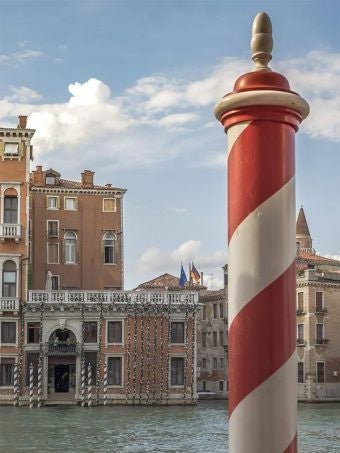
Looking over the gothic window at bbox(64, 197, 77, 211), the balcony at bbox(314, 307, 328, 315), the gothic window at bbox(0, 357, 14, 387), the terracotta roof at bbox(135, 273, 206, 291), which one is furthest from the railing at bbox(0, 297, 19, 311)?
the terracotta roof at bbox(135, 273, 206, 291)

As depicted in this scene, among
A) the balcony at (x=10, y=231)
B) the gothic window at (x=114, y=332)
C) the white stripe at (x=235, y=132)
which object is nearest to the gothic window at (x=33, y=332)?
the gothic window at (x=114, y=332)

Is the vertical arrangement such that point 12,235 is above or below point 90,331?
above

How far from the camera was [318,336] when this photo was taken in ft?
117

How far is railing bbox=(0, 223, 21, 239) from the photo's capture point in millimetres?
29797

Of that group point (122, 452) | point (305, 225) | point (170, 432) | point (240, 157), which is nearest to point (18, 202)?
point (170, 432)

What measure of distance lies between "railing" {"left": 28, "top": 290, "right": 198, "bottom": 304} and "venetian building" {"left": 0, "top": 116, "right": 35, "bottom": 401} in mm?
660

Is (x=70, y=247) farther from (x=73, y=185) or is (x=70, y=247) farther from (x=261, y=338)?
Result: (x=261, y=338)

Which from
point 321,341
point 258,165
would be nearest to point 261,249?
point 258,165

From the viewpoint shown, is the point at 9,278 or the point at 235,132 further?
the point at 9,278

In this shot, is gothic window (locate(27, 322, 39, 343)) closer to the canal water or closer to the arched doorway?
the arched doorway

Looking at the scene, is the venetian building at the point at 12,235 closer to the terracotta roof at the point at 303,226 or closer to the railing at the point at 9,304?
the railing at the point at 9,304

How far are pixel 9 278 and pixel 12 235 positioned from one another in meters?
1.50

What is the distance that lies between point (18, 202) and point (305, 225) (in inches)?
912

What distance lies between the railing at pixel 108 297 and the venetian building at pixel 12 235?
26.0 inches
